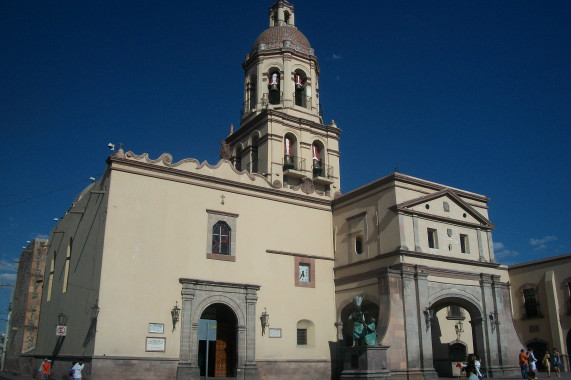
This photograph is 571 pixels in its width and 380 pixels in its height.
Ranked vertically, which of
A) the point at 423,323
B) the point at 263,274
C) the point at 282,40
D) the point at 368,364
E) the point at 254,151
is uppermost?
the point at 282,40

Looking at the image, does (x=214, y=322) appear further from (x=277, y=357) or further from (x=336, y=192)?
(x=336, y=192)

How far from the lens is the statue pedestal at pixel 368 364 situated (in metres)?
23.5

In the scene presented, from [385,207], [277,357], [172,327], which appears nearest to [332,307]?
[277,357]

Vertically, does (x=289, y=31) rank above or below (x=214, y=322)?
above

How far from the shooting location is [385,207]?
2802 centimetres

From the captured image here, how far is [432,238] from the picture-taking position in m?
28.7

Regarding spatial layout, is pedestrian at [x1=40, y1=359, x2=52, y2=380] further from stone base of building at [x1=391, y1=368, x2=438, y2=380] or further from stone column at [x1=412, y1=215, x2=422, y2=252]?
stone column at [x1=412, y1=215, x2=422, y2=252]

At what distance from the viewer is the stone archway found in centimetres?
2431

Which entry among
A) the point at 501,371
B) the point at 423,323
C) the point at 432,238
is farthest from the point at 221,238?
the point at 501,371

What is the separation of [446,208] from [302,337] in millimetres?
10333

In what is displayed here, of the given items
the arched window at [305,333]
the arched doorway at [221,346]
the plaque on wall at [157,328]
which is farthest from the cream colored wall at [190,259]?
the arched doorway at [221,346]

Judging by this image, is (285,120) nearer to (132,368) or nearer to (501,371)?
(132,368)

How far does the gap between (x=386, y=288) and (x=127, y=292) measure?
11.9m

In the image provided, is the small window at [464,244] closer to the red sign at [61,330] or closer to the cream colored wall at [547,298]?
the cream colored wall at [547,298]
